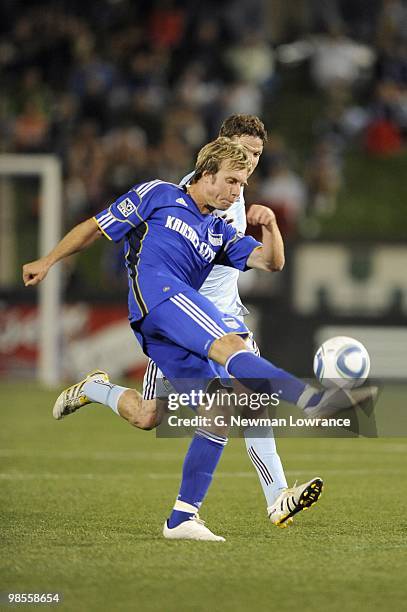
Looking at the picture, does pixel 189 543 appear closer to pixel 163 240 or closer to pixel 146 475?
pixel 163 240

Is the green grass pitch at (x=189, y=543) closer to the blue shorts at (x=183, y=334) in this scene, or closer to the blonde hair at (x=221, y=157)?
the blue shorts at (x=183, y=334)

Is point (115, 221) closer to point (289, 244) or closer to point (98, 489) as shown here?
point (98, 489)

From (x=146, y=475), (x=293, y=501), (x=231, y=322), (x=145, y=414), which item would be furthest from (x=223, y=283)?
(x=146, y=475)

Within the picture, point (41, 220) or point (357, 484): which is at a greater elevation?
point (41, 220)

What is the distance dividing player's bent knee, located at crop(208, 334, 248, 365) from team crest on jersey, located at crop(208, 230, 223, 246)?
624 mm

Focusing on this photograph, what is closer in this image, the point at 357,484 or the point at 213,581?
the point at 213,581

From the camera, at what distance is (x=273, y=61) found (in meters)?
21.6

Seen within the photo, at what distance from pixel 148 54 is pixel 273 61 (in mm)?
1998

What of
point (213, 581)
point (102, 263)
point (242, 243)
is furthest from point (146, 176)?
point (213, 581)

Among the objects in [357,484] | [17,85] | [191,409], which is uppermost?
[17,85]

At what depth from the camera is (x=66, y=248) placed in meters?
6.68

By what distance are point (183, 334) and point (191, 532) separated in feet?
3.10

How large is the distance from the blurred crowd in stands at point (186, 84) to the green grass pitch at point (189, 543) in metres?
7.44

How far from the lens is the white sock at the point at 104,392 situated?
6.98 metres
